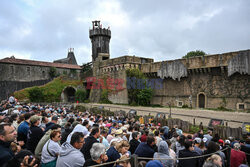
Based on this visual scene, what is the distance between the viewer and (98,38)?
125 feet

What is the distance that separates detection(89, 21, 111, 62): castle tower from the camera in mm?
37969

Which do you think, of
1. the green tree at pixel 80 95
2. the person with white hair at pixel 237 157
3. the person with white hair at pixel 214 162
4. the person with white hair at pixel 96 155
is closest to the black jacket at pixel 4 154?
the person with white hair at pixel 96 155

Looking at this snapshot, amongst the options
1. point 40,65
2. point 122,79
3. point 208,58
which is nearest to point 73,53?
point 40,65

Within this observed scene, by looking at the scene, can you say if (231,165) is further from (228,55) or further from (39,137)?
(228,55)

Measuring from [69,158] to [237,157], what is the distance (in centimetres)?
454

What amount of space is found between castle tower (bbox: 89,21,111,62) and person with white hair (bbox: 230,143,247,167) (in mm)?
35300

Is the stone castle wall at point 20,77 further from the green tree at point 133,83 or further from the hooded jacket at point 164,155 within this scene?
the hooded jacket at point 164,155

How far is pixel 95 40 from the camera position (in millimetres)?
38500

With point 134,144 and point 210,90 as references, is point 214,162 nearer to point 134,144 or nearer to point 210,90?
point 134,144

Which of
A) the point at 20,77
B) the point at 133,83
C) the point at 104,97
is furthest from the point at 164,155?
the point at 20,77

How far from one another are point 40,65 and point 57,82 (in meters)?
4.77

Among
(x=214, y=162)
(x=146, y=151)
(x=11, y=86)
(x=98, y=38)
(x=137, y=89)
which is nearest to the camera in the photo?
(x=214, y=162)

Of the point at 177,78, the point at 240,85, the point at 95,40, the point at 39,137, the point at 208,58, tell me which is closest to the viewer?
the point at 39,137

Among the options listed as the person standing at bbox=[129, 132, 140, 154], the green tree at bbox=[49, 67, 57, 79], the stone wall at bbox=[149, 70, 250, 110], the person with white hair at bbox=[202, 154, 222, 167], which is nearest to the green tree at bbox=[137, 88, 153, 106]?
the stone wall at bbox=[149, 70, 250, 110]
